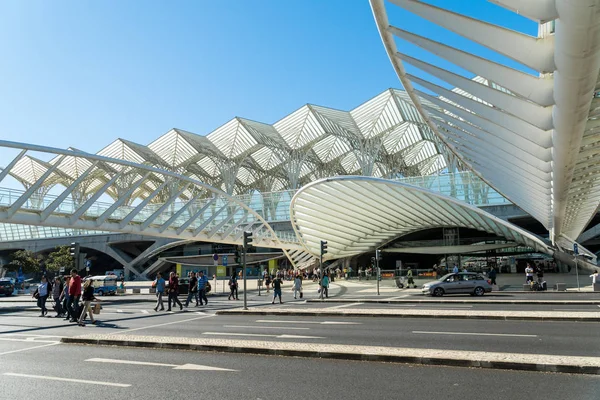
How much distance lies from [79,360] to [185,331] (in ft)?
14.2

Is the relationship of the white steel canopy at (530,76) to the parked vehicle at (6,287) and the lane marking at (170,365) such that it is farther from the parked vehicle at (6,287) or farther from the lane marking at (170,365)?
the parked vehicle at (6,287)

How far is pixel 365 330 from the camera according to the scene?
12.1m

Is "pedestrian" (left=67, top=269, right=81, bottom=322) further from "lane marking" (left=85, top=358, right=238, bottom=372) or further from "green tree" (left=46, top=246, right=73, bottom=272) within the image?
"green tree" (left=46, top=246, right=73, bottom=272)

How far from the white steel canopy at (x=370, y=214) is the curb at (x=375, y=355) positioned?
23317 mm

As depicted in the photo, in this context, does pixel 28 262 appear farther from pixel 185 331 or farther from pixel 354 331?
pixel 354 331

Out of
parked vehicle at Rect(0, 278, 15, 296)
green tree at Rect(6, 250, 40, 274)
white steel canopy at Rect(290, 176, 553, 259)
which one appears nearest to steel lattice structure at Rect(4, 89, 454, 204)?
green tree at Rect(6, 250, 40, 274)

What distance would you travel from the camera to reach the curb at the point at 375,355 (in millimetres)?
6965

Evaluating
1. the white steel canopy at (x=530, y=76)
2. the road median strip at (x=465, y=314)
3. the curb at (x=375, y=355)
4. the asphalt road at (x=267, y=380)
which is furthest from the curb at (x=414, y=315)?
the asphalt road at (x=267, y=380)

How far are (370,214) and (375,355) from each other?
32329 mm

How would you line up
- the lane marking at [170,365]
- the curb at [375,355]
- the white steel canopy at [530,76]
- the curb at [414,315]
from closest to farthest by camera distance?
1. the white steel canopy at [530,76]
2. the curb at [375,355]
3. the lane marking at [170,365]
4. the curb at [414,315]

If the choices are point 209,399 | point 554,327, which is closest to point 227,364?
point 209,399

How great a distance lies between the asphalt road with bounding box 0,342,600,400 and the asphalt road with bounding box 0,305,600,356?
225cm

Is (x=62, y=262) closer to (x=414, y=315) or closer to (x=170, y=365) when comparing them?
(x=414, y=315)

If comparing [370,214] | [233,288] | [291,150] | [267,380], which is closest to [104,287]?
[233,288]
